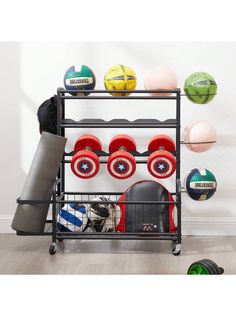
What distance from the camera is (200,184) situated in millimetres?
4457

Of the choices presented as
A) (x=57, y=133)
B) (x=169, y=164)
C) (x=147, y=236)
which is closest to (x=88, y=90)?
(x=57, y=133)

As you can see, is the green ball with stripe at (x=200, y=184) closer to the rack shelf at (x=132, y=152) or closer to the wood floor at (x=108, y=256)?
the rack shelf at (x=132, y=152)

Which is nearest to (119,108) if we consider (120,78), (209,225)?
(120,78)

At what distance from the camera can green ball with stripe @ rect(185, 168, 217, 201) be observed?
4.46 m

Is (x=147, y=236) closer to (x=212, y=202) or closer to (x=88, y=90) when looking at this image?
(x=212, y=202)

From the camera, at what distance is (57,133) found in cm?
460

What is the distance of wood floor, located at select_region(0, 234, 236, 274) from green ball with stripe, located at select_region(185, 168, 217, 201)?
0.41 metres

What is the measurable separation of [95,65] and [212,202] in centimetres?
144

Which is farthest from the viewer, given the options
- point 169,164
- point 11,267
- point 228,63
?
point 228,63

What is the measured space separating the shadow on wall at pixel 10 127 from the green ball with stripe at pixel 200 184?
141cm

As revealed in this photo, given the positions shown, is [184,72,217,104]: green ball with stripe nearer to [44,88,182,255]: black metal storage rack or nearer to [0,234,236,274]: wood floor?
[44,88,182,255]: black metal storage rack

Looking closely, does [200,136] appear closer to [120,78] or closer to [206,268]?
[120,78]

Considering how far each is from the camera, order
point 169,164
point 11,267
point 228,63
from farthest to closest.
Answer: point 228,63
point 169,164
point 11,267

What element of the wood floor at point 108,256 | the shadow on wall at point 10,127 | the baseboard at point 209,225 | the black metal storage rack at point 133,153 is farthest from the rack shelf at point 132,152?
the shadow on wall at point 10,127
